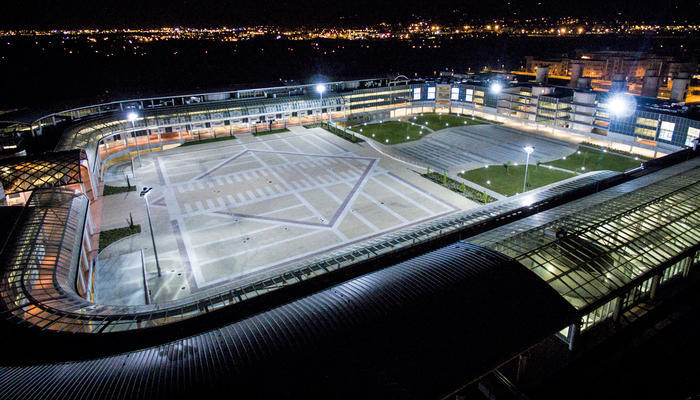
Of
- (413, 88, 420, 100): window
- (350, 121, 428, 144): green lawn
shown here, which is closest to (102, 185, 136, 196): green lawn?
(350, 121, 428, 144): green lawn

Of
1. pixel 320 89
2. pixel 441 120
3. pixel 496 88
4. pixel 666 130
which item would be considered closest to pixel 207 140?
pixel 320 89

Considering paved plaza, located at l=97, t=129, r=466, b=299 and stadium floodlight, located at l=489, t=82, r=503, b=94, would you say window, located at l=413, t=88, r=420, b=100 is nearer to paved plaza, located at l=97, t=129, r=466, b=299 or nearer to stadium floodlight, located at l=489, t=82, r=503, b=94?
stadium floodlight, located at l=489, t=82, r=503, b=94

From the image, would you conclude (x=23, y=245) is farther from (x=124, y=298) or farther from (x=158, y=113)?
→ (x=158, y=113)

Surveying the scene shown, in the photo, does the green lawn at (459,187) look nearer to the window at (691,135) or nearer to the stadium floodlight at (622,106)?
the window at (691,135)

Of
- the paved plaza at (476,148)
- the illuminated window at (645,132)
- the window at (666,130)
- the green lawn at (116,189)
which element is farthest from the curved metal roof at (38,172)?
the window at (666,130)

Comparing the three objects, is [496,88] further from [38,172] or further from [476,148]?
[38,172]

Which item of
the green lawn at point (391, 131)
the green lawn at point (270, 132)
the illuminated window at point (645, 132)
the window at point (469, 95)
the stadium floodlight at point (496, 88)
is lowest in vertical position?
the green lawn at point (391, 131)
